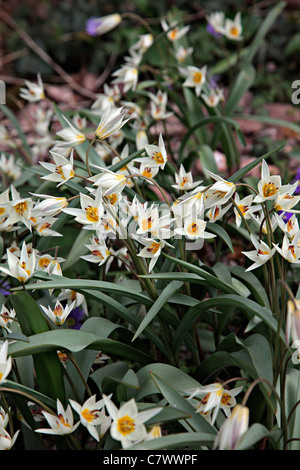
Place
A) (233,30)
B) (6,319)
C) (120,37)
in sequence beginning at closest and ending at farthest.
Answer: (6,319) → (233,30) → (120,37)

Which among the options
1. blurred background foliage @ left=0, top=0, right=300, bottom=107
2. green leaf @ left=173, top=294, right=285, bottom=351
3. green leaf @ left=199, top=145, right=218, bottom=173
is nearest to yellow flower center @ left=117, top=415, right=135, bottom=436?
green leaf @ left=173, top=294, right=285, bottom=351

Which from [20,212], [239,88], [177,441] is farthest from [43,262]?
[239,88]

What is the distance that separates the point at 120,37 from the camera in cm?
404

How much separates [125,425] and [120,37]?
3512 mm

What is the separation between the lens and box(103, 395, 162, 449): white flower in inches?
46.5

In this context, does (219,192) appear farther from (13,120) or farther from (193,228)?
(13,120)

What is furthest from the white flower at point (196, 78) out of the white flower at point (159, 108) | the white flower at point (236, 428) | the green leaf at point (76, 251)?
the white flower at point (236, 428)

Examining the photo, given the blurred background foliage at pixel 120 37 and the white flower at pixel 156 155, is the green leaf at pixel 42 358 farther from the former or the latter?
the blurred background foliage at pixel 120 37

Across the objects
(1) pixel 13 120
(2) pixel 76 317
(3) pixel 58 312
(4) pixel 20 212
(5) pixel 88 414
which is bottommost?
(2) pixel 76 317

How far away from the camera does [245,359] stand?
1422mm

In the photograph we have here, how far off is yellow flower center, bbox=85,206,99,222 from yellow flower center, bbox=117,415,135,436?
531mm

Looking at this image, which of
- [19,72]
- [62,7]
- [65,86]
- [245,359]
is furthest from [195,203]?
[62,7]

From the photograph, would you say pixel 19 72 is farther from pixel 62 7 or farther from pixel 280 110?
pixel 280 110

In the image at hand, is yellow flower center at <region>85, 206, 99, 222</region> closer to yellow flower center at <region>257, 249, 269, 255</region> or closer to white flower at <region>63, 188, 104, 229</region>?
white flower at <region>63, 188, 104, 229</region>
